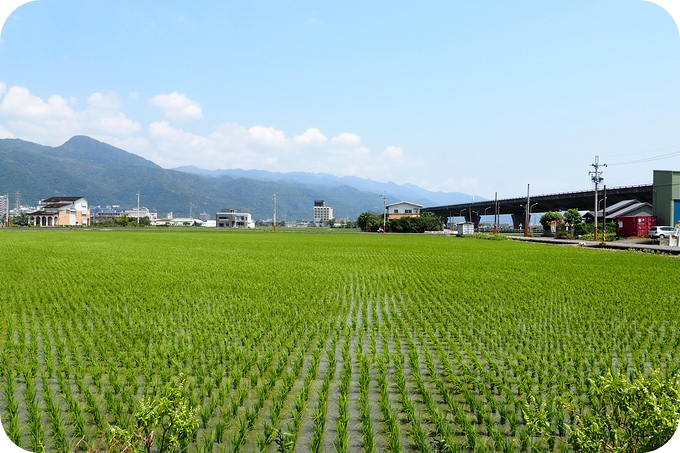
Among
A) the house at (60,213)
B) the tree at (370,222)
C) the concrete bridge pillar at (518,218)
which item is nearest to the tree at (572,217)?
the tree at (370,222)

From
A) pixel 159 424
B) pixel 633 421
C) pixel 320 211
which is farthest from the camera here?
pixel 320 211

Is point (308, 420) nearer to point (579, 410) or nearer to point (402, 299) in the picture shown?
point (579, 410)

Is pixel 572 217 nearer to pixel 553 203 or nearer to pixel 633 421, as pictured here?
pixel 553 203

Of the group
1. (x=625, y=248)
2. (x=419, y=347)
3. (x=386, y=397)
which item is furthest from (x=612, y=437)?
(x=625, y=248)

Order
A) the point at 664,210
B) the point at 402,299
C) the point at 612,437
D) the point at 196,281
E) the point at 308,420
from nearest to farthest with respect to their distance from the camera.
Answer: the point at 612,437 → the point at 308,420 → the point at 402,299 → the point at 196,281 → the point at 664,210

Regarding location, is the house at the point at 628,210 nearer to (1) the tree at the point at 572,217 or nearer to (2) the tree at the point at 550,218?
(1) the tree at the point at 572,217

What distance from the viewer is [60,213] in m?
84.7

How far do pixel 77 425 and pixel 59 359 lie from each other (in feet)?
7.73

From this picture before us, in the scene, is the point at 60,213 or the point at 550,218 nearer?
the point at 550,218

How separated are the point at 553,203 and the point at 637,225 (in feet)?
103

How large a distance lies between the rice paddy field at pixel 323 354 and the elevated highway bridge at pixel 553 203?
140 feet

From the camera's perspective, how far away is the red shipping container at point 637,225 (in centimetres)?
3791

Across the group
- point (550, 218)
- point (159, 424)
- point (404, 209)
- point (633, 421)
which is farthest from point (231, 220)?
point (633, 421)

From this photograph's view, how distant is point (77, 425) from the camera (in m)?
3.82
